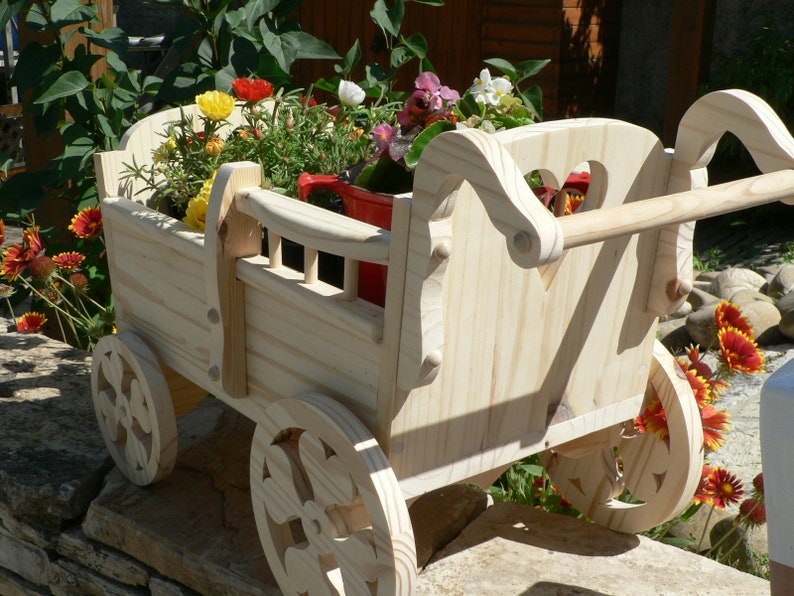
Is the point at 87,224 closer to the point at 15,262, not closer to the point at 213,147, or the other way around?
the point at 15,262

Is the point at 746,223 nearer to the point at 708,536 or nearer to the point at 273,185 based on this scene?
the point at 708,536

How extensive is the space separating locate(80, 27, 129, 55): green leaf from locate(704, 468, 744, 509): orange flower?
1.71 m

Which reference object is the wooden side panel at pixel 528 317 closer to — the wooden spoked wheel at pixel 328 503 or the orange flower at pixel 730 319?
the wooden spoked wheel at pixel 328 503

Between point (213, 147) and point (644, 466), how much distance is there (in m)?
1.00

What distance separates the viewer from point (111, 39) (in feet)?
7.78

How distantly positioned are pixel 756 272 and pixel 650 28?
6.19 ft

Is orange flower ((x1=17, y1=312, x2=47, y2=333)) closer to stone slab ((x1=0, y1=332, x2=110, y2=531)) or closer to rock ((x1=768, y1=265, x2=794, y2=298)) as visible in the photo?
stone slab ((x1=0, y1=332, x2=110, y2=531))

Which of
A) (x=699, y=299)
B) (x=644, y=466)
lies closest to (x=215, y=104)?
(x=644, y=466)

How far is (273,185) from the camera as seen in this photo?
5.73 ft

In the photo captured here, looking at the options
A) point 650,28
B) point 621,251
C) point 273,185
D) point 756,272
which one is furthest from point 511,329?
point 650,28

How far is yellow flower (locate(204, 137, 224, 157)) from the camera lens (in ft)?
5.79

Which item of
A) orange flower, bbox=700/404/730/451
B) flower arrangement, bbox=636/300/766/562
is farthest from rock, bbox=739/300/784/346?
orange flower, bbox=700/404/730/451

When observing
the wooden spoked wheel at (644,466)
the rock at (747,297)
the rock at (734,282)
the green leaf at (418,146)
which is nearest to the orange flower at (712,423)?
the wooden spoked wheel at (644,466)

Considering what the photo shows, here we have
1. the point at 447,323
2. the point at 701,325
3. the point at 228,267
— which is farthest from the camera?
the point at 701,325
